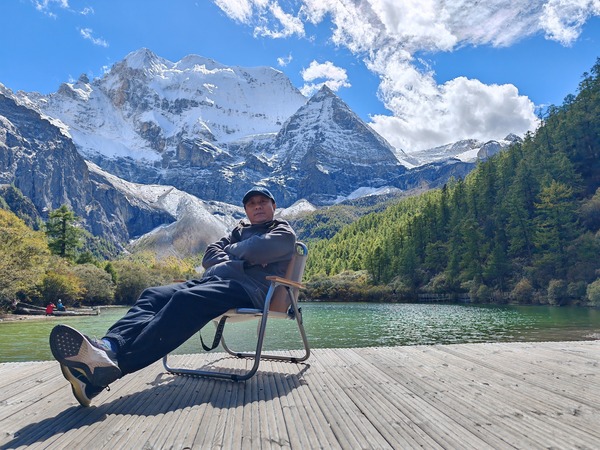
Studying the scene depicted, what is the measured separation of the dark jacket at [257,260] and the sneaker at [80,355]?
124 centimetres

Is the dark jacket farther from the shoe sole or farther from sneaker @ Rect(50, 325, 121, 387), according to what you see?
the shoe sole

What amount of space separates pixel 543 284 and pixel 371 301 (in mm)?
23994

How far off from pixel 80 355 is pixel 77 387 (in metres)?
0.24

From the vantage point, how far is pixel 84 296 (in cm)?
5362

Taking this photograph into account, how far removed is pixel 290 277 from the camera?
4078 millimetres

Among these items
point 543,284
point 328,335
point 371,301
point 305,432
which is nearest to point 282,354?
point 305,432

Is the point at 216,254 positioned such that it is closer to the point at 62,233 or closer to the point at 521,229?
the point at 521,229

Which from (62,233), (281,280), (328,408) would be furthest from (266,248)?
(62,233)

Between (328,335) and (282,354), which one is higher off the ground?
(282,354)

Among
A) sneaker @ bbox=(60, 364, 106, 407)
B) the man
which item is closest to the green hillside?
the man

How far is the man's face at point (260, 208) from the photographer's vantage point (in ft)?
14.1

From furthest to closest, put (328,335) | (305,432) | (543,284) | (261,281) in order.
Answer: (543,284), (328,335), (261,281), (305,432)

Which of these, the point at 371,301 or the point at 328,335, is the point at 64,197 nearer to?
the point at 371,301

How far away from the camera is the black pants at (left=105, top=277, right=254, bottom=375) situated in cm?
299
